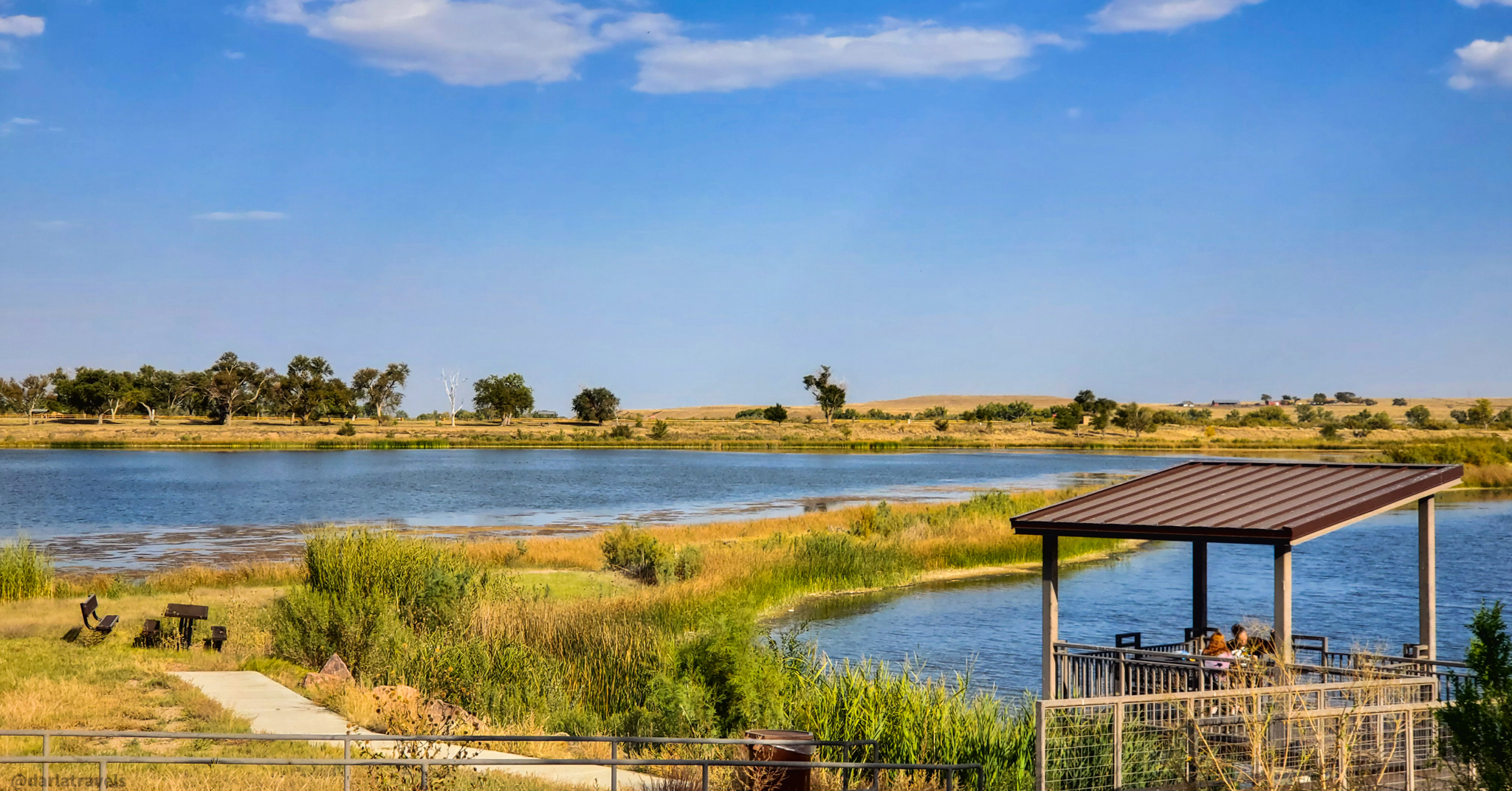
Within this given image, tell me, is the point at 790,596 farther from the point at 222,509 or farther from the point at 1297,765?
the point at 222,509

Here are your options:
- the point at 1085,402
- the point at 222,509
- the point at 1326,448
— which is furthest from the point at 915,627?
the point at 1085,402

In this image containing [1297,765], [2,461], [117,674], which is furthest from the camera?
[2,461]

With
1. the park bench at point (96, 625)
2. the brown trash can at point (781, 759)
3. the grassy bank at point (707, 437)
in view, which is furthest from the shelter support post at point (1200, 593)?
the grassy bank at point (707, 437)

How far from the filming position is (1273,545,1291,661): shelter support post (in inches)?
421

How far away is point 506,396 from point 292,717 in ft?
539

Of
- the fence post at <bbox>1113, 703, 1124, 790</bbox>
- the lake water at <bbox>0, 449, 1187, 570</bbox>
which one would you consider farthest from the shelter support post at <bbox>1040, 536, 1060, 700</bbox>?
the lake water at <bbox>0, 449, 1187, 570</bbox>

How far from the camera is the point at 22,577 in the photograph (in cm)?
2548

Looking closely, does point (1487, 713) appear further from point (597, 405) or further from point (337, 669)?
point (597, 405)

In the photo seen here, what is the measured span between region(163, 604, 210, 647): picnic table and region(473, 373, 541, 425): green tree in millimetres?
157739

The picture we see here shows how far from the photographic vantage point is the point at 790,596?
2958 centimetres

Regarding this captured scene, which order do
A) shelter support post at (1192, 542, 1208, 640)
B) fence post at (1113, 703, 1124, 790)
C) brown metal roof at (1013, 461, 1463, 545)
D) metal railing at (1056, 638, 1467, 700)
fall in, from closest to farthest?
fence post at (1113, 703, 1124, 790) < brown metal roof at (1013, 461, 1463, 545) < metal railing at (1056, 638, 1467, 700) < shelter support post at (1192, 542, 1208, 640)

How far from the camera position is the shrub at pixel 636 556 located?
99.1 feet

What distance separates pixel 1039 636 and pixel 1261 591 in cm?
1086

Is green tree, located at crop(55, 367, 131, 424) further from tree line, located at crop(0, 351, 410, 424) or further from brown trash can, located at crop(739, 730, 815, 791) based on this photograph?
brown trash can, located at crop(739, 730, 815, 791)
